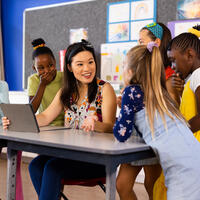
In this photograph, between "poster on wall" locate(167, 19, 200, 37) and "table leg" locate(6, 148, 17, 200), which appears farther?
"poster on wall" locate(167, 19, 200, 37)

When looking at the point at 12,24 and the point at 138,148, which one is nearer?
the point at 138,148

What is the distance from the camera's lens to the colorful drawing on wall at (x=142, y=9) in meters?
2.94

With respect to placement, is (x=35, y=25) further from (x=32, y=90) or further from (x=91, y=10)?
(x=32, y=90)

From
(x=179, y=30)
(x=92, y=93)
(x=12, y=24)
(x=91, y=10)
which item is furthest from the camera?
(x=12, y=24)

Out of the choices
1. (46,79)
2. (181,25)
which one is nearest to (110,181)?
(46,79)

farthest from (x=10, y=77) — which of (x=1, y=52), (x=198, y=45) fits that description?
(x=198, y=45)

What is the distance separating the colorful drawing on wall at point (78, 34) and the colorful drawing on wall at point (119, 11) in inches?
12.0

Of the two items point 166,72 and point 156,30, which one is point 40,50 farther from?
point 166,72

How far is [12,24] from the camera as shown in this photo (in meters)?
4.04

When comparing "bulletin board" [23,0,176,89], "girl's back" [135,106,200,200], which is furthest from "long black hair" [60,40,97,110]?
"bulletin board" [23,0,176,89]

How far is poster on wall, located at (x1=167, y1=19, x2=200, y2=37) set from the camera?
2706 mm

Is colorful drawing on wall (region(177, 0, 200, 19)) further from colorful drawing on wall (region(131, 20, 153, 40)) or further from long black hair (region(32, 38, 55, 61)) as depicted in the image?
long black hair (region(32, 38, 55, 61))

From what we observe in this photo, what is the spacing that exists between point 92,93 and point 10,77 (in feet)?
7.41

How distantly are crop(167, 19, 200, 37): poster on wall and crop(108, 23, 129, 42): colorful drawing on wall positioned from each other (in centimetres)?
42
